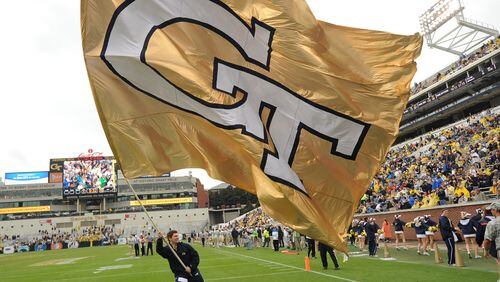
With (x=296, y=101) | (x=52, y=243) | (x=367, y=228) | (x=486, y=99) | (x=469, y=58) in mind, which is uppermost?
(x=469, y=58)

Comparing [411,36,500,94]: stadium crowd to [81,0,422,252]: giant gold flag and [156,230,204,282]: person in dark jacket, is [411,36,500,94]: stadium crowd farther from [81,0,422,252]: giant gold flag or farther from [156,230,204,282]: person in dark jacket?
[156,230,204,282]: person in dark jacket

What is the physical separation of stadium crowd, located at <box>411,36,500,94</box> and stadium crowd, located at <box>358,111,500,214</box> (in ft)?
37.2

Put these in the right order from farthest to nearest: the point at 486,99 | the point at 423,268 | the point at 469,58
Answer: the point at 469,58, the point at 486,99, the point at 423,268

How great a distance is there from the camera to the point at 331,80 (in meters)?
5.87

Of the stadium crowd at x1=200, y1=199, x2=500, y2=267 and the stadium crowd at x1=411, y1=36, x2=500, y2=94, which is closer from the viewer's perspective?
the stadium crowd at x1=200, y1=199, x2=500, y2=267

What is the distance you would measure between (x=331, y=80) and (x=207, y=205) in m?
107

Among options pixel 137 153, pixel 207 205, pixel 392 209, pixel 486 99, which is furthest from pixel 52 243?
pixel 137 153

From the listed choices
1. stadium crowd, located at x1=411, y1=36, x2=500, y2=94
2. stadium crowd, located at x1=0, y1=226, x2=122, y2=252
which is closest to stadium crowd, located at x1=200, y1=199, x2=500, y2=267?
stadium crowd, located at x1=411, y1=36, x2=500, y2=94

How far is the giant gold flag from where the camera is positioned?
575 cm

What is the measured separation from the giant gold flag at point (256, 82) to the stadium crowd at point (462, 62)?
152 feet

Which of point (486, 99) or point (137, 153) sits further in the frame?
point (486, 99)

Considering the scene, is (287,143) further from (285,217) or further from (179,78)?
(179,78)

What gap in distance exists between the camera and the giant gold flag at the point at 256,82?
5.75 m

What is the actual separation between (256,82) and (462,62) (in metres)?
54.6
